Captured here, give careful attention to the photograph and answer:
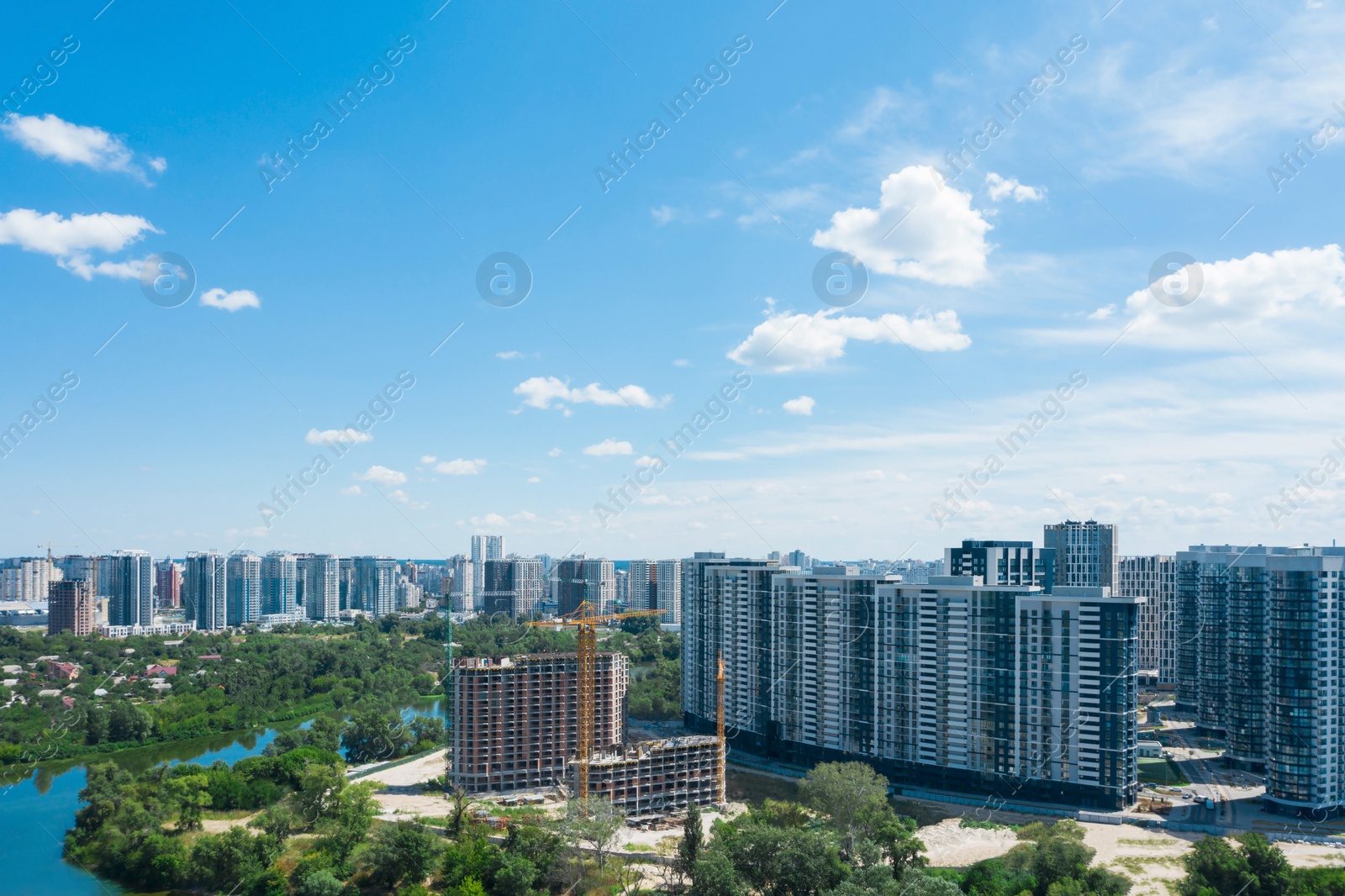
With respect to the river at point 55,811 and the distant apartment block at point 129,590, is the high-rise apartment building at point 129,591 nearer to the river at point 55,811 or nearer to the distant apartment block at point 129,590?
the distant apartment block at point 129,590

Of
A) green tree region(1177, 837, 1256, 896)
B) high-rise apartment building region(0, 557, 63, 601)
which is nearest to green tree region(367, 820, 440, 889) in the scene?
green tree region(1177, 837, 1256, 896)

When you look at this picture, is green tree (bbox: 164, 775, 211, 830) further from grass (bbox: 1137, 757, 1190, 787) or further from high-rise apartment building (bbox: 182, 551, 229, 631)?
high-rise apartment building (bbox: 182, 551, 229, 631)

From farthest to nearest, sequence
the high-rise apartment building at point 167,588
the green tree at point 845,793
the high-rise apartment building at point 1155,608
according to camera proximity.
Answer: the high-rise apartment building at point 167,588, the high-rise apartment building at point 1155,608, the green tree at point 845,793

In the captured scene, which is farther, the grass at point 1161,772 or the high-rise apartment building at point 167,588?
the high-rise apartment building at point 167,588

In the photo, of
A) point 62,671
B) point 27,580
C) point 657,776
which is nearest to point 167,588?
point 27,580

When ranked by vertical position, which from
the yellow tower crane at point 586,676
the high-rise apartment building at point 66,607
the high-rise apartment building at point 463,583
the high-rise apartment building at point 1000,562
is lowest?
the high-rise apartment building at point 463,583

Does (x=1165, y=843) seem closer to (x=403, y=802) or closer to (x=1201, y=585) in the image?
(x=1201, y=585)

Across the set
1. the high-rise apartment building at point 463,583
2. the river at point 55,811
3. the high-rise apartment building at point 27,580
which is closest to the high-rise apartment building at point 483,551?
the high-rise apartment building at point 463,583
